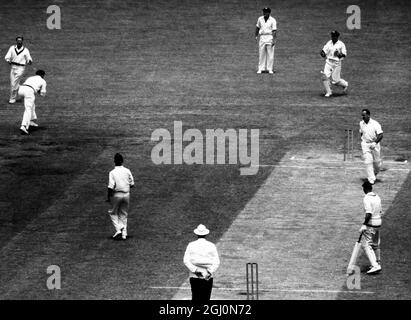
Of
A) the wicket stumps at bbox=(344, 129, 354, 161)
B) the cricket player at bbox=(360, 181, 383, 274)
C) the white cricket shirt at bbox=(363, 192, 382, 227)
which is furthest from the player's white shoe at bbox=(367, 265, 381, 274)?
the wicket stumps at bbox=(344, 129, 354, 161)

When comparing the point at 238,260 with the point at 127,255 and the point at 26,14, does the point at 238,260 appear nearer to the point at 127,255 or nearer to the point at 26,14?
the point at 127,255

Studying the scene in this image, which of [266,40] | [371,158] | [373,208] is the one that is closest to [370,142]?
[371,158]

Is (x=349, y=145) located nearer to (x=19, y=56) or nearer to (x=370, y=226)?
(x=370, y=226)

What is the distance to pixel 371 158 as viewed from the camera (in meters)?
35.4

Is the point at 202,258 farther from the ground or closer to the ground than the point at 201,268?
farther from the ground

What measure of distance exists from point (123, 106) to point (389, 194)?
11.1 m

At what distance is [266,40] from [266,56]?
704 millimetres

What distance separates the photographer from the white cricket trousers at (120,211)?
104 ft

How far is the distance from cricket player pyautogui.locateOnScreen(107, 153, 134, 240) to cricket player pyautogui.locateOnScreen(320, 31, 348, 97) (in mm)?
13027

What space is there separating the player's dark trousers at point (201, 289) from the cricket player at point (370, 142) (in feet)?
31.0

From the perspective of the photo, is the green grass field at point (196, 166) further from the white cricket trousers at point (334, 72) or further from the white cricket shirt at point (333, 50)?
the white cricket shirt at point (333, 50)

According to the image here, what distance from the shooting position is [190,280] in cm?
2728

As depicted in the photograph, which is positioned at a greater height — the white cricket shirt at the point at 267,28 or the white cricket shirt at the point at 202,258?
the white cricket shirt at the point at 267,28

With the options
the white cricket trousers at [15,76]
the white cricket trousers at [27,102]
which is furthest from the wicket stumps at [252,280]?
the white cricket trousers at [15,76]
